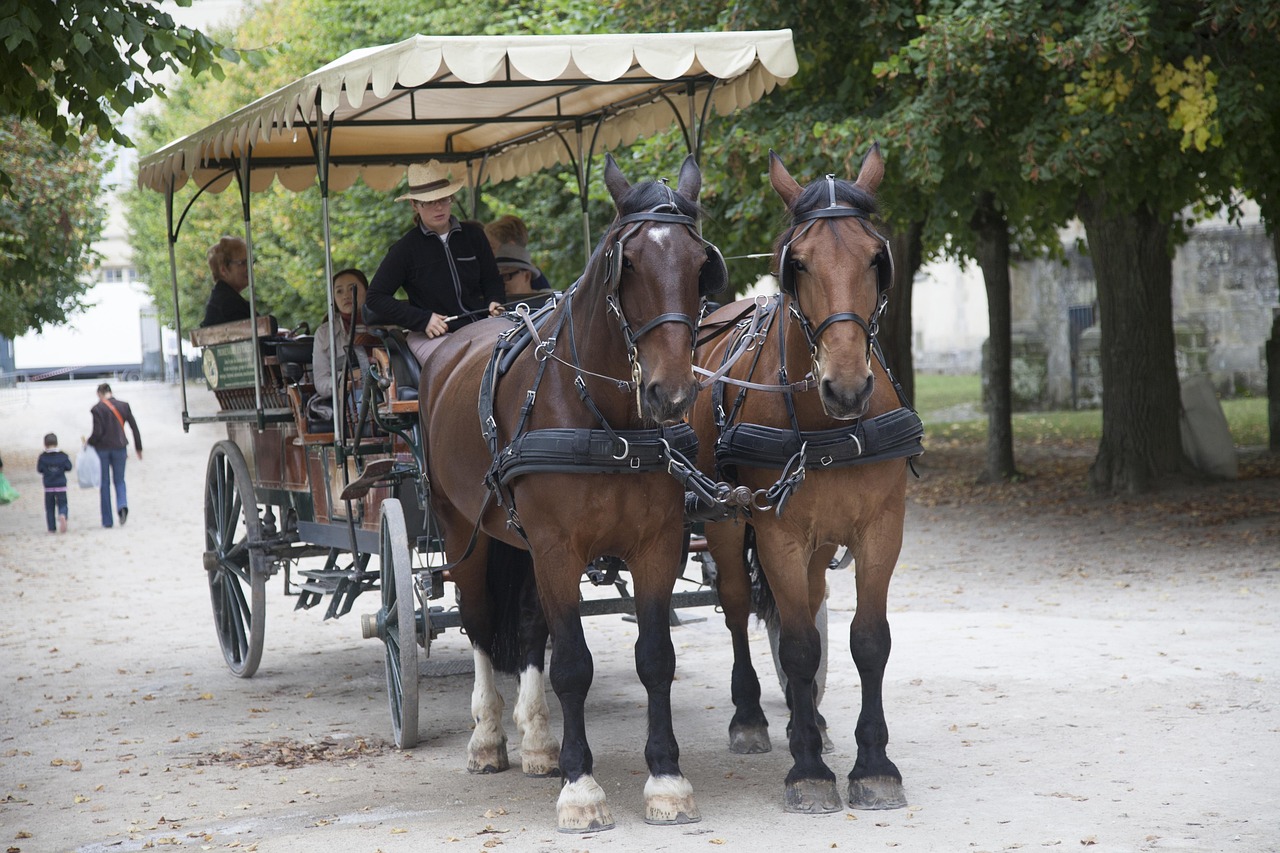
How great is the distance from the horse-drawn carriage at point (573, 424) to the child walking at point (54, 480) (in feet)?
38.0

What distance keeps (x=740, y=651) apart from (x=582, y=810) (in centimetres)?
140

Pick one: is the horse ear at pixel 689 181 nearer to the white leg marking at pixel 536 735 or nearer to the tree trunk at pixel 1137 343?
the white leg marking at pixel 536 735

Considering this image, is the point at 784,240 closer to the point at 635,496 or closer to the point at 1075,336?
the point at 635,496

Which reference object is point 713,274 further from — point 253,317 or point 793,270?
point 253,317

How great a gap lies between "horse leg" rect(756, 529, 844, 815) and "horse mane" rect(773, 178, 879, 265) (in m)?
1.17

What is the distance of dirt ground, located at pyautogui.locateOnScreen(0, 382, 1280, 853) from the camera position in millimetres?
5285

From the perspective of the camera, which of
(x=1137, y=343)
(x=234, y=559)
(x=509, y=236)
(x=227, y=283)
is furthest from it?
(x=1137, y=343)

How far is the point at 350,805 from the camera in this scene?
5.86 meters

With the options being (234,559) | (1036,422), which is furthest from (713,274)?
(1036,422)

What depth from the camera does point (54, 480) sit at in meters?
19.5

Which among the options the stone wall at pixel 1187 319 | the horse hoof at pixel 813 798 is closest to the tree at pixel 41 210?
the horse hoof at pixel 813 798

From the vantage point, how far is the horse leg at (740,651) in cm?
640

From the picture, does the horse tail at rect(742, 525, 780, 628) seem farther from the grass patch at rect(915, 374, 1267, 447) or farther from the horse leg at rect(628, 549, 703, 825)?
the grass patch at rect(915, 374, 1267, 447)

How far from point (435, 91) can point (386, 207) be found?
1459 centimetres
